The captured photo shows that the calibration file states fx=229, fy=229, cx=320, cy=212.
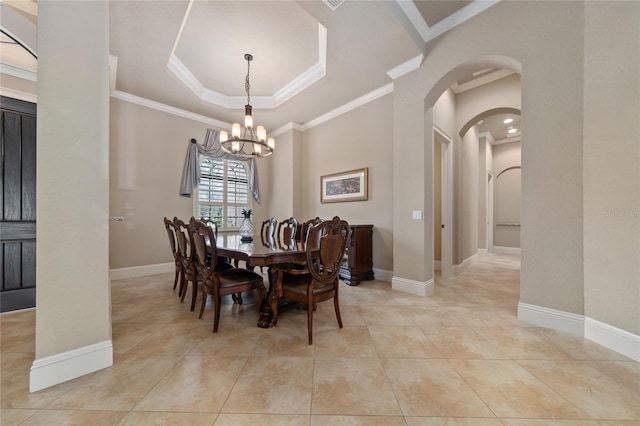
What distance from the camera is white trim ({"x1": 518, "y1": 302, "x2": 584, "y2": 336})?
192 cm

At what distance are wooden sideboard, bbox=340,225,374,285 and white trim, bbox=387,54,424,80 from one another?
222 cm

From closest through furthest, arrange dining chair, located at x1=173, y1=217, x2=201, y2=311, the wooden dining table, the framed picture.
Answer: the wooden dining table
dining chair, located at x1=173, y1=217, x2=201, y2=311
the framed picture

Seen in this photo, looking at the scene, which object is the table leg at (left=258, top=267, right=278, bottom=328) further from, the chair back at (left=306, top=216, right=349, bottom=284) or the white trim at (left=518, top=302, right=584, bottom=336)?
the white trim at (left=518, top=302, right=584, bottom=336)

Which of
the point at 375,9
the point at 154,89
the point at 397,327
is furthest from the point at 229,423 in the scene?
the point at 154,89

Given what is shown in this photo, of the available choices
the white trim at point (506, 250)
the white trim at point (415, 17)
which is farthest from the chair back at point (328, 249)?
the white trim at point (506, 250)

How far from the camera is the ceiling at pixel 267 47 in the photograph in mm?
2364

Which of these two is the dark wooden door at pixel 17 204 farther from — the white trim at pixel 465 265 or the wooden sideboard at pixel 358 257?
the white trim at pixel 465 265

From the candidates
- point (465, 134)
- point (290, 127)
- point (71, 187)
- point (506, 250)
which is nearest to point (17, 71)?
point (71, 187)

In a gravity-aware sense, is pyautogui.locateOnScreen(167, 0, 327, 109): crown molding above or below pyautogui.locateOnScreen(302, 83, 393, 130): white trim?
above

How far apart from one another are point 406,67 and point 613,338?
11.0ft

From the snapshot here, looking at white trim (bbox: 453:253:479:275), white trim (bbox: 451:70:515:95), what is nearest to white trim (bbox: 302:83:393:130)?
white trim (bbox: 451:70:515:95)

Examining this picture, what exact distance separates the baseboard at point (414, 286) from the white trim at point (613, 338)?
133cm

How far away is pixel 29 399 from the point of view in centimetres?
121

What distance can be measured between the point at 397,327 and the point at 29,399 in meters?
2.39
